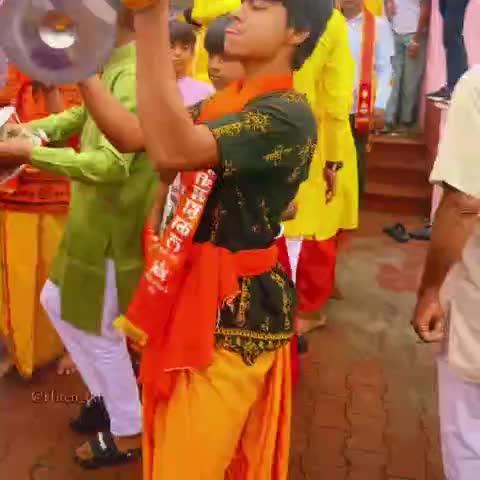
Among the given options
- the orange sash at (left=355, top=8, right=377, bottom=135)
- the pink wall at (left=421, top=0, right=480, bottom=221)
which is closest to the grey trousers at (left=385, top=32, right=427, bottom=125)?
the pink wall at (left=421, top=0, right=480, bottom=221)

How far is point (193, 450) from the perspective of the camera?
1.70 metres

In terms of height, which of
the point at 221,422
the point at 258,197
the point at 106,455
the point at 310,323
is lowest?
the point at 106,455

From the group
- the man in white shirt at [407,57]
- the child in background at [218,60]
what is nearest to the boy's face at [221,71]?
the child in background at [218,60]

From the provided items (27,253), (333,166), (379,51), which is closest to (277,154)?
(27,253)

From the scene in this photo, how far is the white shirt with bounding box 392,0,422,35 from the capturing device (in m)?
7.38

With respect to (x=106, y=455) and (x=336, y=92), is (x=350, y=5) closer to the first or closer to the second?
(x=336, y=92)

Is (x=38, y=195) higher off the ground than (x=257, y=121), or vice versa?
(x=257, y=121)

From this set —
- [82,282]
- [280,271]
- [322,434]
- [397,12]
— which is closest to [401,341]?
[322,434]

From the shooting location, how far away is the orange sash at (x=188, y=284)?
1591 millimetres

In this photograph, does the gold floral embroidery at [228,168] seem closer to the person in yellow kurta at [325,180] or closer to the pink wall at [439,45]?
the person in yellow kurta at [325,180]

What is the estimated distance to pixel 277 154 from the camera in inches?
59.1

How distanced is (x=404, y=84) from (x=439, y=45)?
58 cm

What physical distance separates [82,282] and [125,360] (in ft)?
1.06

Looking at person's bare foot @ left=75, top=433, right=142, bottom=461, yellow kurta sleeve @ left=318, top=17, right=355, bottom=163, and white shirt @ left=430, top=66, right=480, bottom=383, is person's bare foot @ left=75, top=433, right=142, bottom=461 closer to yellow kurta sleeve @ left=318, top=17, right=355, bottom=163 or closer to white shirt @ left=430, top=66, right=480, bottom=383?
white shirt @ left=430, top=66, right=480, bottom=383
